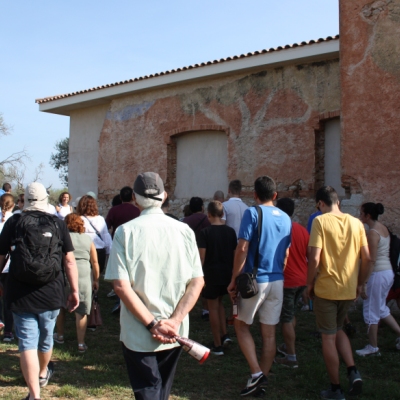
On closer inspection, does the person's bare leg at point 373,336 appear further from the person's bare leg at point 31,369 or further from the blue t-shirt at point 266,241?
the person's bare leg at point 31,369

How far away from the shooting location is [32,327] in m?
4.06

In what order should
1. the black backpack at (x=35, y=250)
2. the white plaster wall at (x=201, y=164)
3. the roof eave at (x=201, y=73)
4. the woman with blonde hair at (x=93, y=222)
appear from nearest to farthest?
the black backpack at (x=35, y=250) → the woman with blonde hair at (x=93, y=222) → the roof eave at (x=201, y=73) → the white plaster wall at (x=201, y=164)

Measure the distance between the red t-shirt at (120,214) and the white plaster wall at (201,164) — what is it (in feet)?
15.8

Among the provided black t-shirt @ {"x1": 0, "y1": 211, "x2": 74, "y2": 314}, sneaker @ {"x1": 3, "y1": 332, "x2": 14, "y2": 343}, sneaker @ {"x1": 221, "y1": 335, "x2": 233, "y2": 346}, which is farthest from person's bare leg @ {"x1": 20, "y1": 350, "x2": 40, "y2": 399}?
sneaker @ {"x1": 221, "y1": 335, "x2": 233, "y2": 346}

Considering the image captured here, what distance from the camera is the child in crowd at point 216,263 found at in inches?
232

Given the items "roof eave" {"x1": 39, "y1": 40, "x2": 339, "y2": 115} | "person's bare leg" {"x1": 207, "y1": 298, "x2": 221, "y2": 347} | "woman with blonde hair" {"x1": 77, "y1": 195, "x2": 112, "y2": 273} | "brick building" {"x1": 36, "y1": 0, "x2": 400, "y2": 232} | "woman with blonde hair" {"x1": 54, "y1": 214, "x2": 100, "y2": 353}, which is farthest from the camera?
"roof eave" {"x1": 39, "y1": 40, "x2": 339, "y2": 115}

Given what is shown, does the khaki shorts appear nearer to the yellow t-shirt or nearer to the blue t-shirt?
the yellow t-shirt

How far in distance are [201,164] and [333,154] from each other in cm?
345

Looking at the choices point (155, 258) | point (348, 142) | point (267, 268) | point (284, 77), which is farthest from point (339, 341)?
point (284, 77)

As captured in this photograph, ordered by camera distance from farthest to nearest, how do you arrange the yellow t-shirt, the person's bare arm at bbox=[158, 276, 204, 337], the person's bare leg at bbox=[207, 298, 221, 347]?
the person's bare leg at bbox=[207, 298, 221, 347]
the yellow t-shirt
the person's bare arm at bbox=[158, 276, 204, 337]

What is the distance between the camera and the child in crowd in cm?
589

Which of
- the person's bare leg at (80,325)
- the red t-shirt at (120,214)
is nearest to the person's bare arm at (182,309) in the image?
the person's bare leg at (80,325)

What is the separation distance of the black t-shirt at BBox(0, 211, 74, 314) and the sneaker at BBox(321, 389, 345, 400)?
7.78 ft

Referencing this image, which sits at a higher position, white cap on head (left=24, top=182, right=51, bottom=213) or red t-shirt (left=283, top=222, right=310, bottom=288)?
white cap on head (left=24, top=182, right=51, bottom=213)
